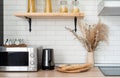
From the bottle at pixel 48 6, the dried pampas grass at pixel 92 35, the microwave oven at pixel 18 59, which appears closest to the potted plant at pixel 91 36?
the dried pampas grass at pixel 92 35

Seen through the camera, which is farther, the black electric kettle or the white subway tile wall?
the white subway tile wall

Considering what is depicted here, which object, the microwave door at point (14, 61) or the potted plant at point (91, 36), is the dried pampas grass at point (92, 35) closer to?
the potted plant at point (91, 36)

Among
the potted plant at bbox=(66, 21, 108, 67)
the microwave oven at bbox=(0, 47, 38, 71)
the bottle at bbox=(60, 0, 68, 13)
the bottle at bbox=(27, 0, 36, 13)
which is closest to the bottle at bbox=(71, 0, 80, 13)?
the bottle at bbox=(60, 0, 68, 13)

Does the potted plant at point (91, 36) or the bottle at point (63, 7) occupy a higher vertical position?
the bottle at point (63, 7)

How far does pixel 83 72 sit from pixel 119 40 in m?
0.64

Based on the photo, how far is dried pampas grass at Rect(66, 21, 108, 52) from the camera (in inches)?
86.7

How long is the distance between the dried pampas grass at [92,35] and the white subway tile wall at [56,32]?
2.6 inches

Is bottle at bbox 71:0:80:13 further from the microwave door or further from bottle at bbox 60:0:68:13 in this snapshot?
the microwave door

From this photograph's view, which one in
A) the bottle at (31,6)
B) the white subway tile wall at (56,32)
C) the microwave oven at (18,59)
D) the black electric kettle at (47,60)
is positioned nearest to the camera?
the microwave oven at (18,59)

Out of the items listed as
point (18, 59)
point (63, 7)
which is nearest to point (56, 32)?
point (63, 7)

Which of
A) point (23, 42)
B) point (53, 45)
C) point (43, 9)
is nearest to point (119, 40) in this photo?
point (53, 45)

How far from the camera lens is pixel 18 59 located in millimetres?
1956

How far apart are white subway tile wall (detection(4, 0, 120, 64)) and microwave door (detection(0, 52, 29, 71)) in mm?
404

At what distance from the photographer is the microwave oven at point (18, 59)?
76.1 inches
